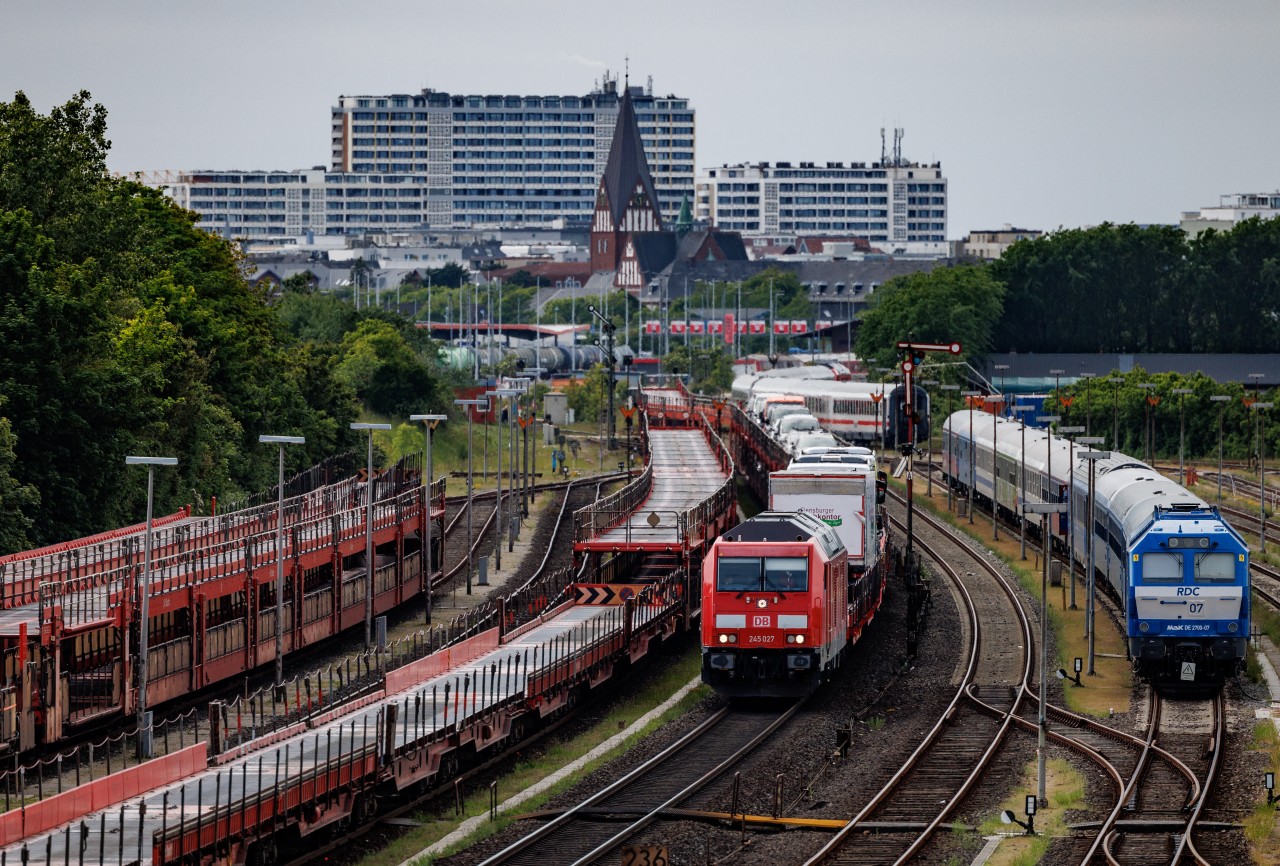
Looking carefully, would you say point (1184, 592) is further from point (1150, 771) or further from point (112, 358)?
point (112, 358)

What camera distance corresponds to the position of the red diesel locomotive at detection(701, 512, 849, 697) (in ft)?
140

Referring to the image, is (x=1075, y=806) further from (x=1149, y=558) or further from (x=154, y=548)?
(x=154, y=548)

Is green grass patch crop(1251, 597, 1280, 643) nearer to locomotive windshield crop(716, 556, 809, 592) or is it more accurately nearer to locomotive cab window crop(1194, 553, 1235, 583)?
locomotive cab window crop(1194, 553, 1235, 583)

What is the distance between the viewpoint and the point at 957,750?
39844 millimetres

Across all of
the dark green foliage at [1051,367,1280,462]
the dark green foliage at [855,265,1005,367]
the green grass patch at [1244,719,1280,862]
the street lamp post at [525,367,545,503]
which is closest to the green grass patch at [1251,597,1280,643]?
the green grass patch at [1244,719,1280,862]

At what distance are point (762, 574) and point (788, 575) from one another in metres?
0.53

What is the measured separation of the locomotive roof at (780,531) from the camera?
43.3 meters

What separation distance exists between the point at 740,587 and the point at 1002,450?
128ft

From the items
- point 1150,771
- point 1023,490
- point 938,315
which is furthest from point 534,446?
point 938,315

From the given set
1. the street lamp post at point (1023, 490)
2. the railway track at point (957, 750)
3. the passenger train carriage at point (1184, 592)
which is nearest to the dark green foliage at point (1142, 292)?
the street lamp post at point (1023, 490)

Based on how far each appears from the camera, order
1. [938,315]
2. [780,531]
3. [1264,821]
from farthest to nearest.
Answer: [938,315] < [780,531] < [1264,821]

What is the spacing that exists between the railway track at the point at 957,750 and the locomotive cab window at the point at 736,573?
473cm

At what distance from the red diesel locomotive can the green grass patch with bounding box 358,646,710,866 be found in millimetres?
1888

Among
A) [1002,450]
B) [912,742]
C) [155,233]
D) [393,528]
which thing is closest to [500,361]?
[155,233]
